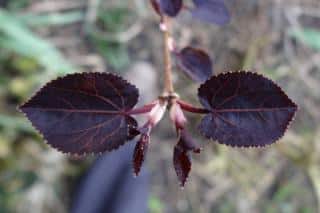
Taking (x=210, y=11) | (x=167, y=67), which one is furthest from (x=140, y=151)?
(x=210, y=11)

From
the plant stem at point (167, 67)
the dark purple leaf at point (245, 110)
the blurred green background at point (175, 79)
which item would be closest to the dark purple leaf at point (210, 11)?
the plant stem at point (167, 67)

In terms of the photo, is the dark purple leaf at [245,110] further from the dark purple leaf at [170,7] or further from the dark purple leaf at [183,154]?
the dark purple leaf at [170,7]

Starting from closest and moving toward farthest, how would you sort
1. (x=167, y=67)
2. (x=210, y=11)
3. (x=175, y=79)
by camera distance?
(x=167, y=67) < (x=210, y=11) < (x=175, y=79)

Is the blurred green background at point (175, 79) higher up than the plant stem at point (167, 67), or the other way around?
the blurred green background at point (175, 79)

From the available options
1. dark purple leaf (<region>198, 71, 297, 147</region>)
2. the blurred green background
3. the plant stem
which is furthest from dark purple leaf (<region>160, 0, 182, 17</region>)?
the blurred green background

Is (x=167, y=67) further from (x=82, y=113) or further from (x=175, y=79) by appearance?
(x=175, y=79)
